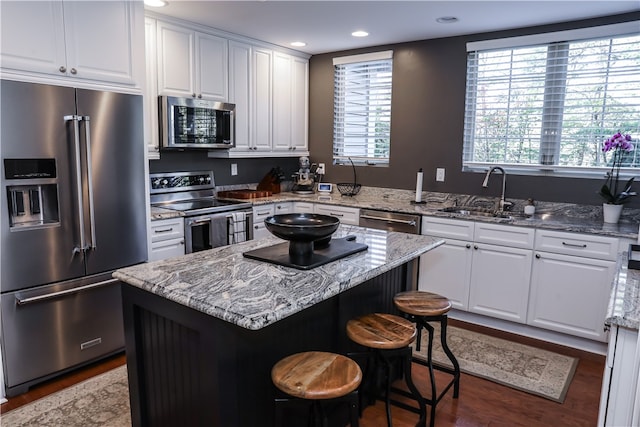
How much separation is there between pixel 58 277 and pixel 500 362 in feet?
9.52

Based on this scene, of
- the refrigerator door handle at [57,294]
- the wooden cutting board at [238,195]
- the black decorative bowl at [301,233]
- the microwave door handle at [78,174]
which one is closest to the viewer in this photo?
the black decorative bowl at [301,233]

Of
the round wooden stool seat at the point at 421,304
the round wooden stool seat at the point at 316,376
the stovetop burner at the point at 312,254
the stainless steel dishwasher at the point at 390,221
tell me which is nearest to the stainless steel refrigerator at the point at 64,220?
the stovetop burner at the point at 312,254

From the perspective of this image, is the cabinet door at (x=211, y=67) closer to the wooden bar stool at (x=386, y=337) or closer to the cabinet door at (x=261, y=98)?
the cabinet door at (x=261, y=98)

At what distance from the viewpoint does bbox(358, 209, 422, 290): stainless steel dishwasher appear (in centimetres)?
380

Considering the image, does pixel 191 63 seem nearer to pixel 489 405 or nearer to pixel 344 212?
pixel 344 212

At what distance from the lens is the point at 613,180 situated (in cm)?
346

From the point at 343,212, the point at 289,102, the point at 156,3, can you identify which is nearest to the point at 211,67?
the point at 156,3

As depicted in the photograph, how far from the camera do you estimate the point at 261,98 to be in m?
4.46

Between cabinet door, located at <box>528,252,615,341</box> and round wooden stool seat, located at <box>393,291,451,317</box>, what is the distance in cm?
135

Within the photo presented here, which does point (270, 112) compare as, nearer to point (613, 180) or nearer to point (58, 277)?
point (58, 277)

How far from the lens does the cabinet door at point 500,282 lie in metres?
3.36

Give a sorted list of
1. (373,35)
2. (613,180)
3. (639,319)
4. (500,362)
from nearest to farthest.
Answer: (639,319) → (500,362) → (613,180) → (373,35)

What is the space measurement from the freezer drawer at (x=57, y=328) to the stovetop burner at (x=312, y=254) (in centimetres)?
133

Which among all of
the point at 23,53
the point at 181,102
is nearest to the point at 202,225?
the point at 181,102
